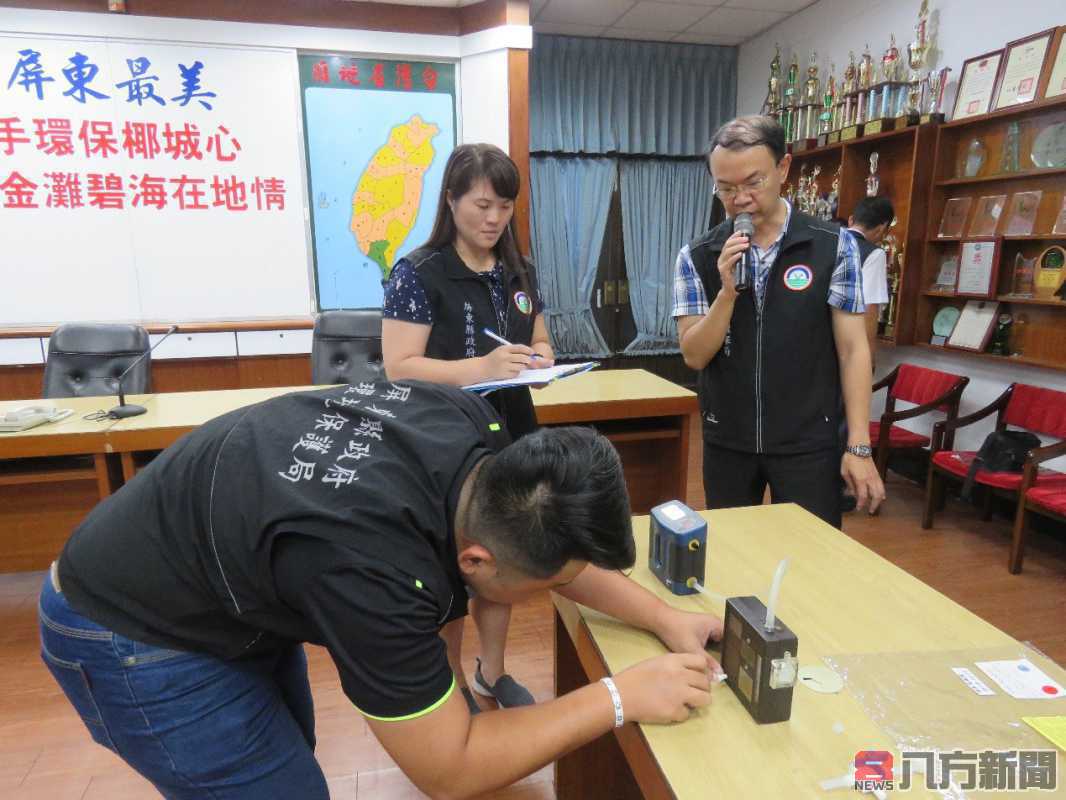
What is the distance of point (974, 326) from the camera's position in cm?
312

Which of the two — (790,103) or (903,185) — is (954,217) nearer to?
(903,185)

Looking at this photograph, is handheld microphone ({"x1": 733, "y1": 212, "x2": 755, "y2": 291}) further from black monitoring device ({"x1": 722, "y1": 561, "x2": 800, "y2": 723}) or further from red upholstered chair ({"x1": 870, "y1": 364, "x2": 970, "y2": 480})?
red upholstered chair ({"x1": 870, "y1": 364, "x2": 970, "y2": 480})

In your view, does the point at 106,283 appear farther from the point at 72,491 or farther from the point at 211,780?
the point at 211,780

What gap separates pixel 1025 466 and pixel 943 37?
2159 mm

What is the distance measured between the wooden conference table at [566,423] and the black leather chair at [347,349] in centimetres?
22

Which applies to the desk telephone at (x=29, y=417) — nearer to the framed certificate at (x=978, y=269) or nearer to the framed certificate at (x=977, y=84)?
the framed certificate at (x=978, y=269)

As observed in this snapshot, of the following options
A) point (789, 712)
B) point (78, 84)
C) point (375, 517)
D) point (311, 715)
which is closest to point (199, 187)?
point (78, 84)

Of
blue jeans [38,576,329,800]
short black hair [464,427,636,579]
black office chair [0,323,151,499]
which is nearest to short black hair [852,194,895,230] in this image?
short black hair [464,427,636,579]

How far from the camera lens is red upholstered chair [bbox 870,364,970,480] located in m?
3.17

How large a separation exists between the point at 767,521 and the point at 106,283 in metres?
4.01

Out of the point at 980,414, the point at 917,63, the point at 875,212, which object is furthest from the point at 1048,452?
the point at 917,63

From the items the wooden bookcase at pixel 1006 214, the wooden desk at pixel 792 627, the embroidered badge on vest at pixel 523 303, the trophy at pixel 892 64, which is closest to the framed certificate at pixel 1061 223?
the wooden bookcase at pixel 1006 214

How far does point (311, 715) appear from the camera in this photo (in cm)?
110

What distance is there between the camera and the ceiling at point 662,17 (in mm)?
4113
